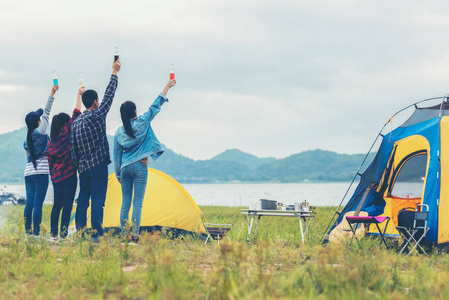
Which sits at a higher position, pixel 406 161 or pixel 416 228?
pixel 406 161

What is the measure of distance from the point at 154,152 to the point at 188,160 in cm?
17336

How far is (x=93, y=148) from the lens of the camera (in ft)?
23.1

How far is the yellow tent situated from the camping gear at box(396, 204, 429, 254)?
308 cm

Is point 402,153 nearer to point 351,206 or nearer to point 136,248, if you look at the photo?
point 351,206

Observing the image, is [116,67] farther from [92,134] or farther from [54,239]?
[54,239]

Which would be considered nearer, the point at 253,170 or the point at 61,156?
the point at 61,156

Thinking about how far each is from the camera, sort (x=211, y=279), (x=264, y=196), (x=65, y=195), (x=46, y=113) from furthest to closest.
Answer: (x=264, y=196) → (x=46, y=113) → (x=65, y=195) → (x=211, y=279)

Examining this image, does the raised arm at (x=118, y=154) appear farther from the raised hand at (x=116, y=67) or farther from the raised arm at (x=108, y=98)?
the raised hand at (x=116, y=67)

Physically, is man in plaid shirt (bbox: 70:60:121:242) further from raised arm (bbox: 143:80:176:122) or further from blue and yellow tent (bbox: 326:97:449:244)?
blue and yellow tent (bbox: 326:97:449:244)

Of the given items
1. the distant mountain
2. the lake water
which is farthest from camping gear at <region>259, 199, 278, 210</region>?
the distant mountain

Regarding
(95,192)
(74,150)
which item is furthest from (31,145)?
(95,192)

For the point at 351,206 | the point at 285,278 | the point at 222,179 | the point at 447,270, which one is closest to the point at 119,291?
the point at 285,278

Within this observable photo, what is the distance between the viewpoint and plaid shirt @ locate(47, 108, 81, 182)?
730 centimetres

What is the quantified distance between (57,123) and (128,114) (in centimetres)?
109
